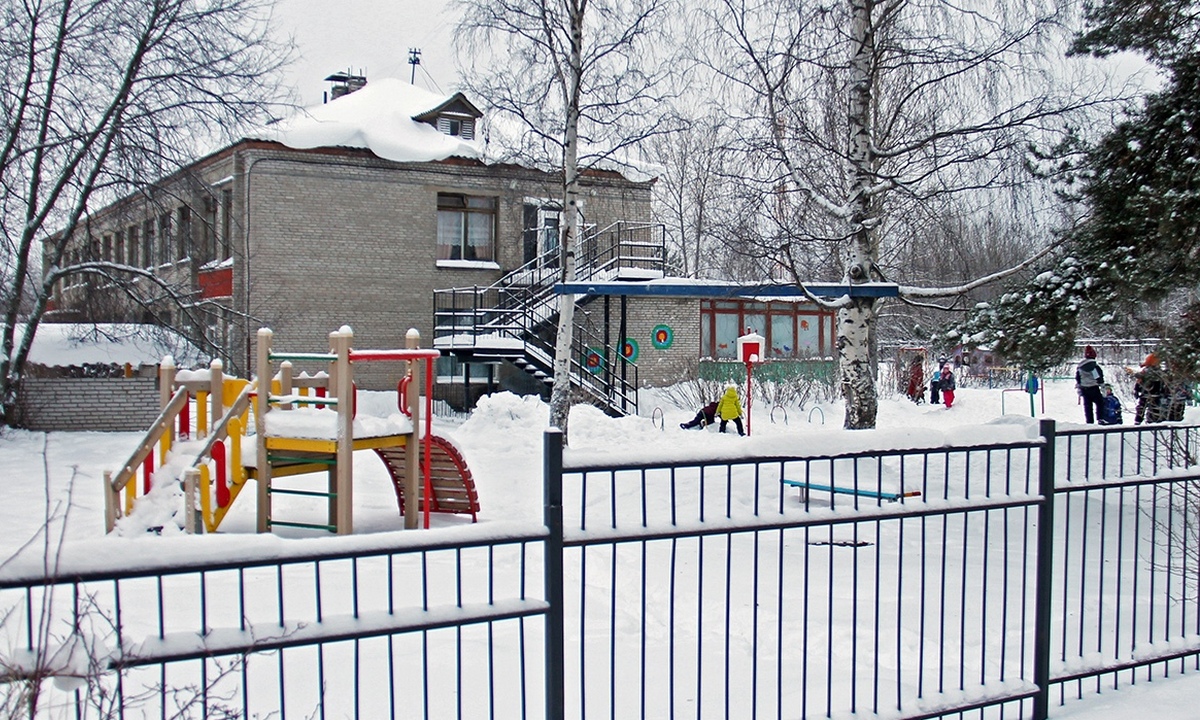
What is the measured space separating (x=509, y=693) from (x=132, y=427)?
1561cm

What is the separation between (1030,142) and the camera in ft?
39.1

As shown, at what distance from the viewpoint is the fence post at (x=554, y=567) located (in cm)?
338

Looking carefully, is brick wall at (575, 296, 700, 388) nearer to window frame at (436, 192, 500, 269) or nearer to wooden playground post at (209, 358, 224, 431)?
window frame at (436, 192, 500, 269)

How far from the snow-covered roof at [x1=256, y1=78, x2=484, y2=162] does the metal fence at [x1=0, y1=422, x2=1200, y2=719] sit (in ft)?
57.5

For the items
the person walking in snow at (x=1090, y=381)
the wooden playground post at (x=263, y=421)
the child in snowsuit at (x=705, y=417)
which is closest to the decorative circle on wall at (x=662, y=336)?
the child in snowsuit at (x=705, y=417)

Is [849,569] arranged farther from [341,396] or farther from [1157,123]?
[1157,123]

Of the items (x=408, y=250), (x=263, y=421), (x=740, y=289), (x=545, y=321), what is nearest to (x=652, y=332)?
(x=545, y=321)

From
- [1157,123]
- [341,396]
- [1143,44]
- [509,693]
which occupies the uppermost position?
[1143,44]

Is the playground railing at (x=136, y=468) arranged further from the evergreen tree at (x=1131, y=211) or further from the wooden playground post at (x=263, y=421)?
the evergreen tree at (x=1131, y=211)

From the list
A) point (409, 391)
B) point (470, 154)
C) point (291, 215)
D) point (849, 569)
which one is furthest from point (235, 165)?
point (849, 569)

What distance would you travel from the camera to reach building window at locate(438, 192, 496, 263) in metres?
26.9

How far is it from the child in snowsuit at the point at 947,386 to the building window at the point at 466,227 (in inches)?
466

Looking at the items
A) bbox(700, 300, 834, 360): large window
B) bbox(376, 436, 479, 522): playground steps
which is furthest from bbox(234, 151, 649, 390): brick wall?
bbox(376, 436, 479, 522): playground steps

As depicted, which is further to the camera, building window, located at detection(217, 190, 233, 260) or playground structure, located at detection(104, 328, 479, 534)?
building window, located at detection(217, 190, 233, 260)
